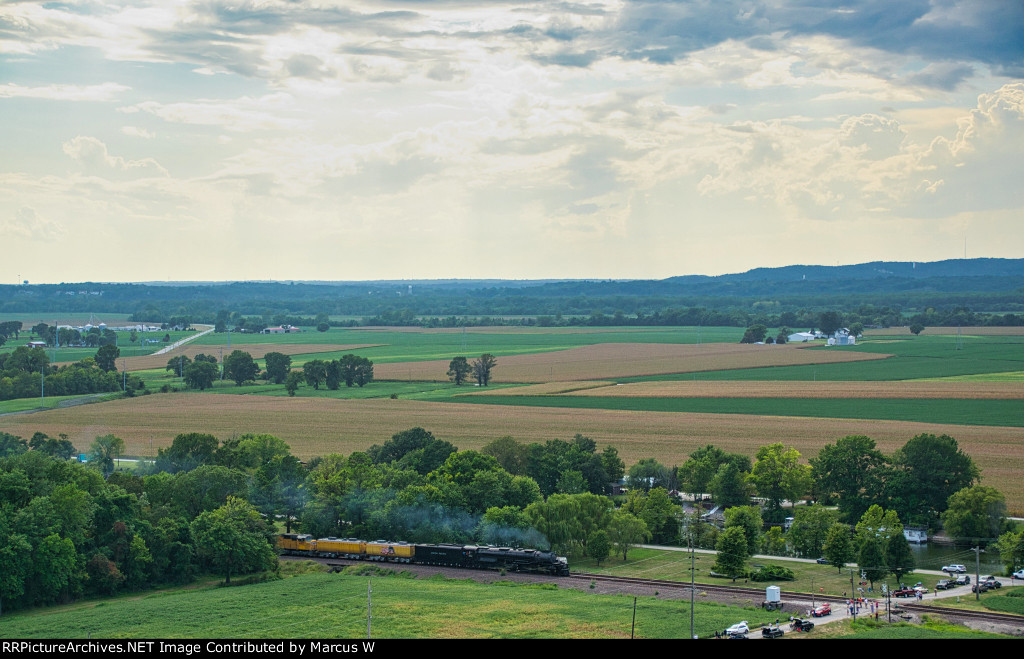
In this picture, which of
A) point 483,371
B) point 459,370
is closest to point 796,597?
point 483,371

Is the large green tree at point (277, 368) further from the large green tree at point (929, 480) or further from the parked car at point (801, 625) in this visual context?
the parked car at point (801, 625)

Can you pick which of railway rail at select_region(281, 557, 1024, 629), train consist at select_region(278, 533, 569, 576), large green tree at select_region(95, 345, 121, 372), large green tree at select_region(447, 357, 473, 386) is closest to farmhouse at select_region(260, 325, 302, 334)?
large green tree at select_region(95, 345, 121, 372)

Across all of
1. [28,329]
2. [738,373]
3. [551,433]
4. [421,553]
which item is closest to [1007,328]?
[738,373]

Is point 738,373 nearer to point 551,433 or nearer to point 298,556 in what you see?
point 551,433

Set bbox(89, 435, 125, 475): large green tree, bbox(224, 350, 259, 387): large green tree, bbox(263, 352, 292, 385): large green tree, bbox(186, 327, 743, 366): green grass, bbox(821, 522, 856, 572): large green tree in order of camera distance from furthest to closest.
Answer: bbox(186, 327, 743, 366): green grass, bbox(263, 352, 292, 385): large green tree, bbox(224, 350, 259, 387): large green tree, bbox(89, 435, 125, 475): large green tree, bbox(821, 522, 856, 572): large green tree

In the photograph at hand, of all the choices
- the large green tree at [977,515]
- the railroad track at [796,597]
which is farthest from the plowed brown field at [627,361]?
the railroad track at [796,597]

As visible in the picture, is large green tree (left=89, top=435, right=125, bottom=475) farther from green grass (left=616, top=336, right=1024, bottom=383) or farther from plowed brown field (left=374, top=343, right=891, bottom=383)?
green grass (left=616, top=336, right=1024, bottom=383)
